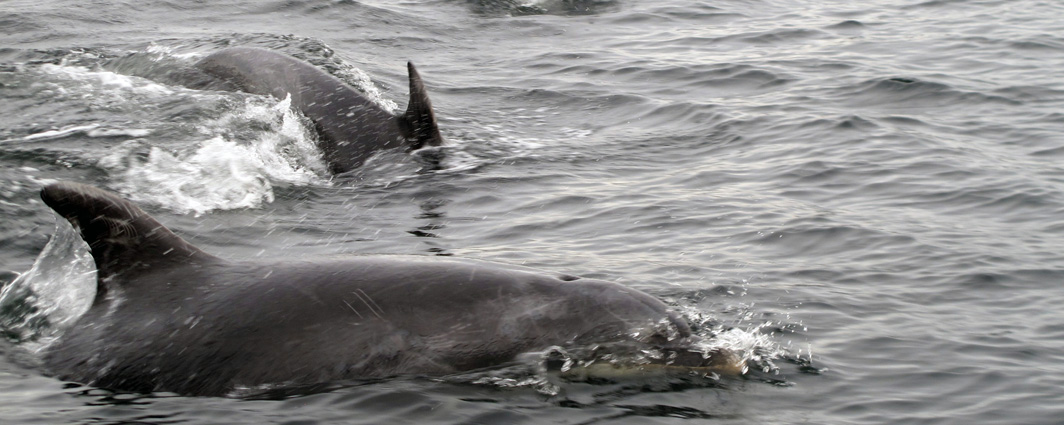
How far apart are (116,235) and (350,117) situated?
541 centimetres

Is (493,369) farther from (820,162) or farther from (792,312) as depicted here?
(820,162)

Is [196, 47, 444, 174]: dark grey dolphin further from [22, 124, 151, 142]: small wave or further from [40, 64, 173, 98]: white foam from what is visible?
[40, 64, 173, 98]: white foam

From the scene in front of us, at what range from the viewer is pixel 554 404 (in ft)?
18.8

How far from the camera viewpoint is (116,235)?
5766mm

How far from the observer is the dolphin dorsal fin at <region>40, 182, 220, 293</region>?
5.59 meters

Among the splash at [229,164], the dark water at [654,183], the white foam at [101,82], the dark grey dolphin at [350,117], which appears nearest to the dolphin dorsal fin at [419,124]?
the dark grey dolphin at [350,117]

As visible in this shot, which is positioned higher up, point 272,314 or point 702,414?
point 272,314

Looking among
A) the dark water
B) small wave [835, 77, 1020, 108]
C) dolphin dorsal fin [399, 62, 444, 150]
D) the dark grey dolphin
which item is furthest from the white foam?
small wave [835, 77, 1020, 108]

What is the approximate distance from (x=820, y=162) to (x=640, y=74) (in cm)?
497

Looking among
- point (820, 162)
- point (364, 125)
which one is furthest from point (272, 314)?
point (820, 162)

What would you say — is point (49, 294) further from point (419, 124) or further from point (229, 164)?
point (419, 124)

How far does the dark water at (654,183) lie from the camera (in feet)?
19.9

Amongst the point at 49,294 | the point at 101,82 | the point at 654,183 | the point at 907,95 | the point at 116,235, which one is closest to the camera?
the point at 116,235

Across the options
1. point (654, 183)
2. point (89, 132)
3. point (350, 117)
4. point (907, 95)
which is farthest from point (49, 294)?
point (907, 95)
